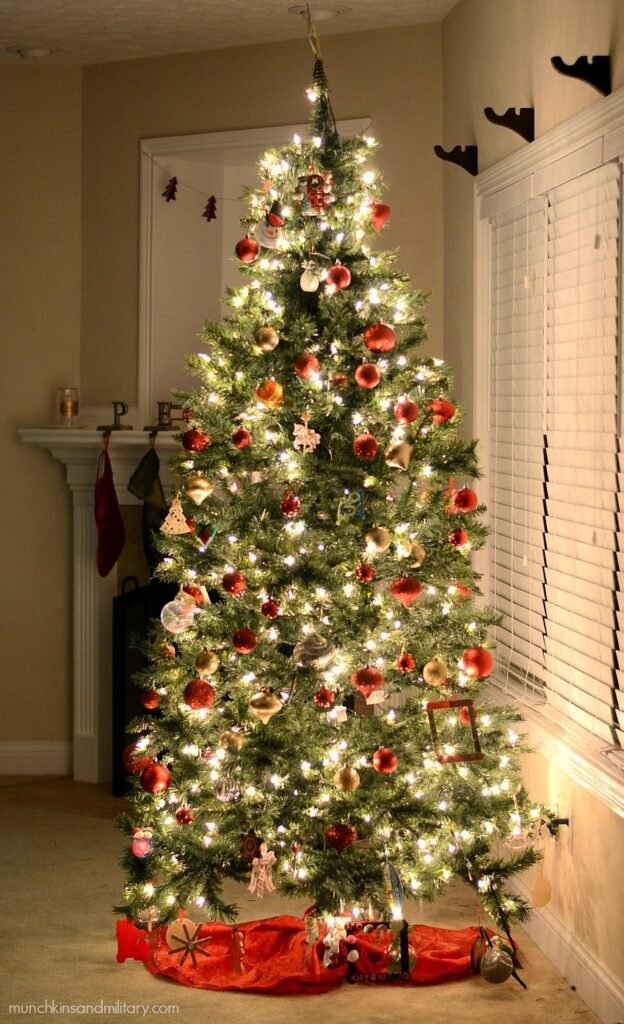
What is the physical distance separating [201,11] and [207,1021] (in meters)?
3.22

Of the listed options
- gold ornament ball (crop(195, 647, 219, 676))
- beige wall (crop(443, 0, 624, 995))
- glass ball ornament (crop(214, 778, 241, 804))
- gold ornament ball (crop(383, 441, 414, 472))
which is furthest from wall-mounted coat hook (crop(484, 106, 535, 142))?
glass ball ornament (crop(214, 778, 241, 804))

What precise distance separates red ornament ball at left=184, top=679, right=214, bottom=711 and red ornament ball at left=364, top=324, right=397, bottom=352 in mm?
940

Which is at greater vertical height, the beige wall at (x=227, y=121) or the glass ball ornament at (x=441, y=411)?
the beige wall at (x=227, y=121)

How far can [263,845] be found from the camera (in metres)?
3.41

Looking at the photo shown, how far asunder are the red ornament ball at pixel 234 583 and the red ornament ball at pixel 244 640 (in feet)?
0.32

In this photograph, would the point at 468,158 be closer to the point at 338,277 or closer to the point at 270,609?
the point at 338,277

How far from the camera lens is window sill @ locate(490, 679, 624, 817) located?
310 centimetres

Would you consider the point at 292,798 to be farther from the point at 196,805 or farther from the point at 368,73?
the point at 368,73

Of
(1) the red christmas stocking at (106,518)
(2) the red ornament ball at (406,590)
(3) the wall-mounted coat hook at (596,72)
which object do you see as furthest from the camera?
(1) the red christmas stocking at (106,518)

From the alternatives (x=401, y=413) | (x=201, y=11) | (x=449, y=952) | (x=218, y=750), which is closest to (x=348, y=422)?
(x=401, y=413)

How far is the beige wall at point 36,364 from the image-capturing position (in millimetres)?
5406

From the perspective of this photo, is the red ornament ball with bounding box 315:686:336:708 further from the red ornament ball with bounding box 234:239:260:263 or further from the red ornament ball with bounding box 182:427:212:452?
the red ornament ball with bounding box 234:239:260:263

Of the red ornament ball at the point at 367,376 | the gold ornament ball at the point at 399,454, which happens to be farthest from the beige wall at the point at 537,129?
the gold ornament ball at the point at 399,454

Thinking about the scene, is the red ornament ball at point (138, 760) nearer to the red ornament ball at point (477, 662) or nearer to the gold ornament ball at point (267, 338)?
the red ornament ball at point (477, 662)
